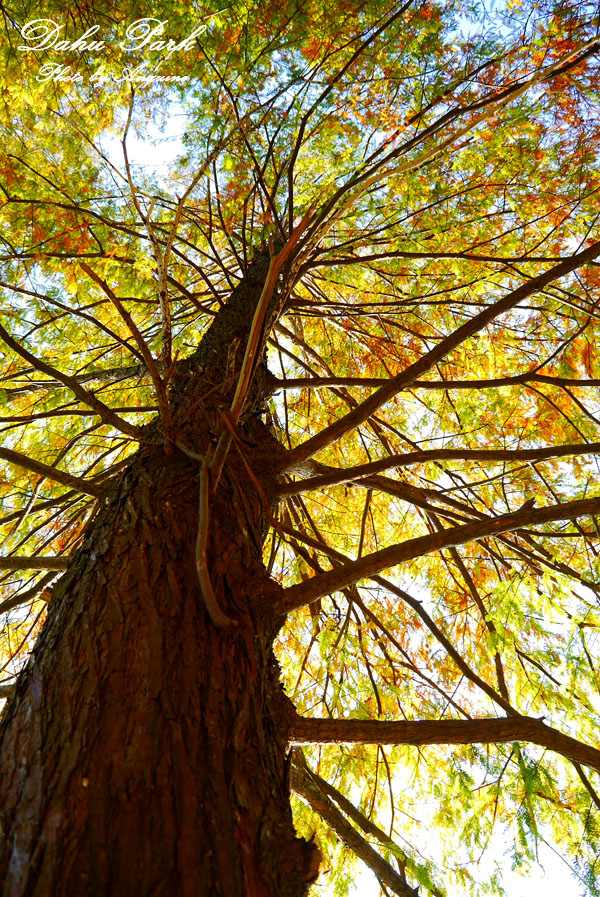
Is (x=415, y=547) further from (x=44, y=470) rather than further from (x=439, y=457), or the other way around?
(x=44, y=470)

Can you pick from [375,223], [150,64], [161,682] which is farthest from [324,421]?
[161,682]

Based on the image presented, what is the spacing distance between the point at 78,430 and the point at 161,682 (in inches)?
108

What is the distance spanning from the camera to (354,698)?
2.66 m

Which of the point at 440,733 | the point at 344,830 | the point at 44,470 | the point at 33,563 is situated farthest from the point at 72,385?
the point at 344,830

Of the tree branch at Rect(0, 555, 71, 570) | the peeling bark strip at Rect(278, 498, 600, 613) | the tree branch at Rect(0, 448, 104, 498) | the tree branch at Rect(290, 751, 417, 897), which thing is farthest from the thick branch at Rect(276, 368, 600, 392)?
the tree branch at Rect(290, 751, 417, 897)

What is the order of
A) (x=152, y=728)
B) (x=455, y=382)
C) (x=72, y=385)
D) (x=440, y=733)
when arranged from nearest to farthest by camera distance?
1. (x=152, y=728)
2. (x=440, y=733)
3. (x=72, y=385)
4. (x=455, y=382)

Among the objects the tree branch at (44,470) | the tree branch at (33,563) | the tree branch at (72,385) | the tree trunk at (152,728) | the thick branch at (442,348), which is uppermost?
the thick branch at (442,348)

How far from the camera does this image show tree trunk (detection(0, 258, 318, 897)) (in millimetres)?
865

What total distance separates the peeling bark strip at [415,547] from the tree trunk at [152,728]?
0.10 meters

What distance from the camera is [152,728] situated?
1047mm

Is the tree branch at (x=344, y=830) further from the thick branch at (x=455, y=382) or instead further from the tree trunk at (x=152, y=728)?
the thick branch at (x=455, y=382)

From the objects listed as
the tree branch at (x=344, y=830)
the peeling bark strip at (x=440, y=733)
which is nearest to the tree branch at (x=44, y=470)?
the peeling bark strip at (x=440, y=733)

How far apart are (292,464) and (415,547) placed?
0.67 metres

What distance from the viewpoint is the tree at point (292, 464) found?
42.4 inches
